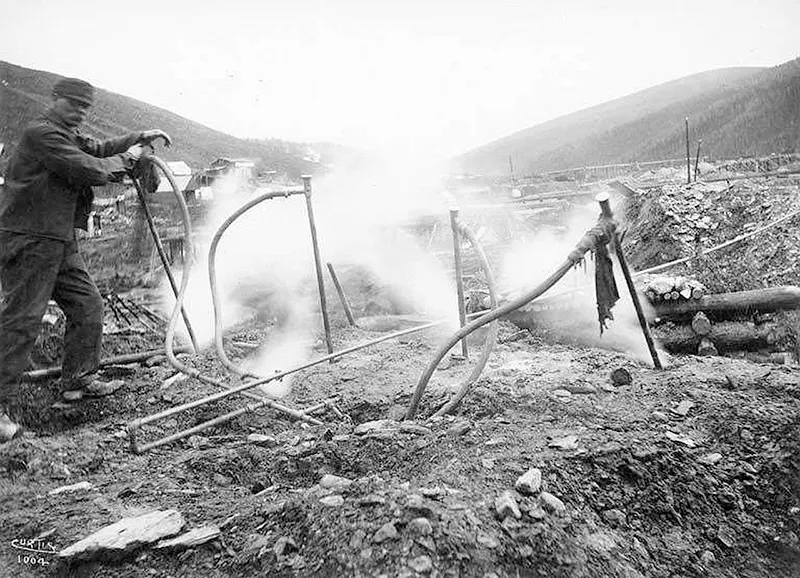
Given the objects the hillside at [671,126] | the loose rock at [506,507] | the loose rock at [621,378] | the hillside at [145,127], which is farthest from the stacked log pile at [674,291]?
the hillside at [671,126]

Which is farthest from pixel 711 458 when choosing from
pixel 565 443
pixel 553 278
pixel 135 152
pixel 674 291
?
pixel 135 152

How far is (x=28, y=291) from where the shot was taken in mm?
3176

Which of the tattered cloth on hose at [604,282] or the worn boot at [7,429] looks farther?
the worn boot at [7,429]

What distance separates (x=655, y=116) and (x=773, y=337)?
3357cm

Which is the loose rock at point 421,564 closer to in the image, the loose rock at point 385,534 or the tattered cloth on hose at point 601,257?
the loose rock at point 385,534

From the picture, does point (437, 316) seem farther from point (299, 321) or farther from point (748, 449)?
point (748, 449)

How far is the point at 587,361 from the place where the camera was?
3.89 m

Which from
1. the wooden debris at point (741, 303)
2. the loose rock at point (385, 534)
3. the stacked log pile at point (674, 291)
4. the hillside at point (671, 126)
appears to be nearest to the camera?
the loose rock at point (385, 534)

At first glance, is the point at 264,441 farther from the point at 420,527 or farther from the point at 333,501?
the point at 420,527

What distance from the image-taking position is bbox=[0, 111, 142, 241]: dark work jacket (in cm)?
320

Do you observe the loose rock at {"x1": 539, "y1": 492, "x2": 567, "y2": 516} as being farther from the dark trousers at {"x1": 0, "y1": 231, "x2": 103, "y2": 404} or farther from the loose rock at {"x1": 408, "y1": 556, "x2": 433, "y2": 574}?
the dark trousers at {"x1": 0, "y1": 231, "x2": 103, "y2": 404}

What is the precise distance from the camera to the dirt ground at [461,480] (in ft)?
5.71

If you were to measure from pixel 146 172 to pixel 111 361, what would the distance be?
4.89 feet

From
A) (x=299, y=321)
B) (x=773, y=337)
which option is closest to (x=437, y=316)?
(x=299, y=321)
